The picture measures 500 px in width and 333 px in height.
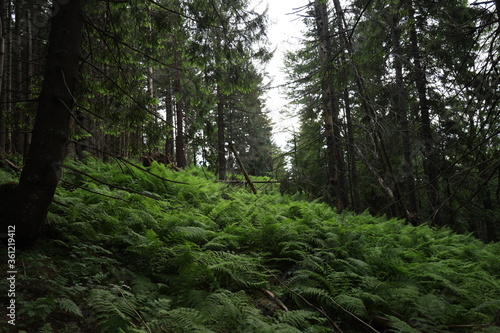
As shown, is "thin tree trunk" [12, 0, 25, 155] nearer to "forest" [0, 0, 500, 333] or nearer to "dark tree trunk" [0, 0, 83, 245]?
"forest" [0, 0, 500, 333]

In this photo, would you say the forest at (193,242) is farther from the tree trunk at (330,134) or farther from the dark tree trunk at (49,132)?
the tree trunk at (330,134)

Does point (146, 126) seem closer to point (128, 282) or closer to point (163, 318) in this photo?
point (128, 282)

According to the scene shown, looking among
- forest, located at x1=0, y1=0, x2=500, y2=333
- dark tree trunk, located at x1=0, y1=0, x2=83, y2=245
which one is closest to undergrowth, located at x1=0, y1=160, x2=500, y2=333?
forest, located at x1=0, y1=0, x2=500, y2=333

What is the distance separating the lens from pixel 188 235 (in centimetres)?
402

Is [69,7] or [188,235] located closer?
[69,7]

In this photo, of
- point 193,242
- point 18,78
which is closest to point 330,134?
point 193,242

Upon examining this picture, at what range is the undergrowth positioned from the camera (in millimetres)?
2594

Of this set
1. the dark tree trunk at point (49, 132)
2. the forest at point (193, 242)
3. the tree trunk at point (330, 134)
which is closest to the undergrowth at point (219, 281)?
the forest at point (193, 242)

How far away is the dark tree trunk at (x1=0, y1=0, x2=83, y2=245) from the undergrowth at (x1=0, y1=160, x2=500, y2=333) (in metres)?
0.26

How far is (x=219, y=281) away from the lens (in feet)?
11.7

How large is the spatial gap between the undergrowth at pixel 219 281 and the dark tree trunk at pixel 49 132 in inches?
10.1

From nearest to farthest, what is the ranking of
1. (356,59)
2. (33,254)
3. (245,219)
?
(33,254), (245,219), (356,59)

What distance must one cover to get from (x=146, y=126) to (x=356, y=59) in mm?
4848

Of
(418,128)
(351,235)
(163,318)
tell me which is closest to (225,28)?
(351,235)
